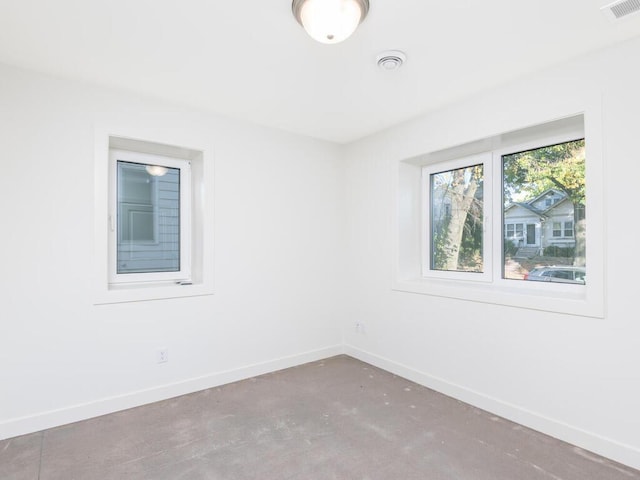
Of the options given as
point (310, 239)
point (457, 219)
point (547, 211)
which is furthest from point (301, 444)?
point (547, 211)

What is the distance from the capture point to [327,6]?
1554 millimetres

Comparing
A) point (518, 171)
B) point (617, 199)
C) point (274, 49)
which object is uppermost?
point (274, 49)

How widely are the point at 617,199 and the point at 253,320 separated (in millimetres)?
2727

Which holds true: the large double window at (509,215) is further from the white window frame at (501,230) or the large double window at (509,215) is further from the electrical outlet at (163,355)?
the electrical outlet at (163,355)

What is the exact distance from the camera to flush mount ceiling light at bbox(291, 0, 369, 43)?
157 centimetres

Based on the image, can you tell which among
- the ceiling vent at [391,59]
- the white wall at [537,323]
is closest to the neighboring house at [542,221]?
the white wall at [537,323]

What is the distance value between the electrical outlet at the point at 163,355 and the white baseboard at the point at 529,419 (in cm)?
188

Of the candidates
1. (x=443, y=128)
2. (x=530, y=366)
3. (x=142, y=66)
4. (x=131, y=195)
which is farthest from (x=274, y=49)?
(x=530, y=366)

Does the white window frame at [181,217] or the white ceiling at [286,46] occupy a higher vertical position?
the white ceiling at [286,46]

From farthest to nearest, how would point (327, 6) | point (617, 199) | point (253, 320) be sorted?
1. point (253, 320)
2. point (617, 199)
3. point (327, 6)

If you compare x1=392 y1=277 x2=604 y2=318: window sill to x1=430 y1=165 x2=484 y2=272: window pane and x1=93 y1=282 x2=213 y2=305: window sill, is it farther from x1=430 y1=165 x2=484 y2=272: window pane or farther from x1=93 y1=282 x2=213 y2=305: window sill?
x1=93 y1=282 x2=213 y2=305: window sill

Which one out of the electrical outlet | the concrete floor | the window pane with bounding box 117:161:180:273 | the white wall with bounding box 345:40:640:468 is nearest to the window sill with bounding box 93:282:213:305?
the window pane with bounding box 117:161:180:273

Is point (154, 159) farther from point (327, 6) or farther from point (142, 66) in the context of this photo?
point (327, 6)

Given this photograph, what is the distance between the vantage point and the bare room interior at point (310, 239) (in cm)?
192
